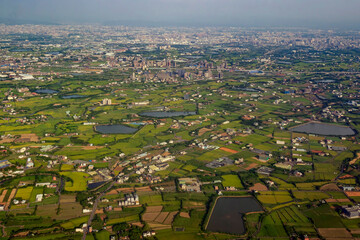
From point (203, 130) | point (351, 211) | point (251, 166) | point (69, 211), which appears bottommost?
point (203, 130)

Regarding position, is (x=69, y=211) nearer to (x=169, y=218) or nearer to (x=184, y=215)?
(x=169, y=218)

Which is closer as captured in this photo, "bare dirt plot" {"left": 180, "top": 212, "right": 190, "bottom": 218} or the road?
the road

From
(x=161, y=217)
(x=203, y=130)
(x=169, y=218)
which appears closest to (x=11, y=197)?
(x=161, y=217)

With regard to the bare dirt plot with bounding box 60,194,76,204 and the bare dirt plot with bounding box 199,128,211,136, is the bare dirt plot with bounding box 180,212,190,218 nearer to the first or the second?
the bare dirt plot with bounding box 60,194,76,204

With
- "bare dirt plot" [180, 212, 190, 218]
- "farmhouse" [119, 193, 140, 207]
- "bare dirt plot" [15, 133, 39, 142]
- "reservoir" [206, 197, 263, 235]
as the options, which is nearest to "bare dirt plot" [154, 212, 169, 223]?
"bare dirt plot" [180, 212, 190, 218]

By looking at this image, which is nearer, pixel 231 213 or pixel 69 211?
pixel 69 211
